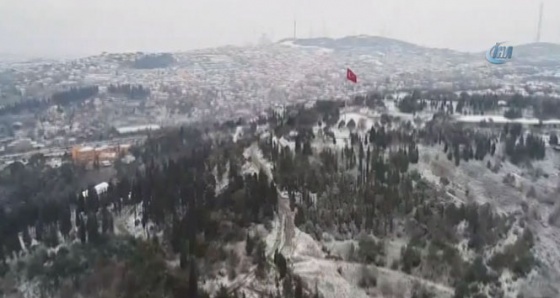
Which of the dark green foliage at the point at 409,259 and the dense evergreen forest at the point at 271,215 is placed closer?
the dense evergreen forest at the point at 271,215

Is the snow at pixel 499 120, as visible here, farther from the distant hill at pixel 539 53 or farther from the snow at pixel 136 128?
the distant hill at pixel 539 53

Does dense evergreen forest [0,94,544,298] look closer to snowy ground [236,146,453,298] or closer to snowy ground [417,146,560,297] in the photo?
snowy ground [236,146,453,298]

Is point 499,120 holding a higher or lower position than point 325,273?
higher

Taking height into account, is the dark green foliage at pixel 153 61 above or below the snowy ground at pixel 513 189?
above

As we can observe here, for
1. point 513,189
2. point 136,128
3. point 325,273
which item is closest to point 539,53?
point 136,128

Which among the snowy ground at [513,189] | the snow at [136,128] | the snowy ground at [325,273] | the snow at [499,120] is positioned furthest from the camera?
the snow at [136,128]

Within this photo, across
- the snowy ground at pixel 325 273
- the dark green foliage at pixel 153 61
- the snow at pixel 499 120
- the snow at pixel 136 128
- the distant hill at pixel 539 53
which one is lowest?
the snow at pixel 136 128

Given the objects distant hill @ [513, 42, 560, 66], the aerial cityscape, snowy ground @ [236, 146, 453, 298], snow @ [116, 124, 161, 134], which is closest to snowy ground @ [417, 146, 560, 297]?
the aerial cityscape

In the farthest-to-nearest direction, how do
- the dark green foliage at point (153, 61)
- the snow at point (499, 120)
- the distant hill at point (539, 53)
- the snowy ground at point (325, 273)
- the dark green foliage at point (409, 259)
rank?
the distant hill at point (539, 53) → the dark green foliage at point (153, 61) → the snow at point (499, 120) → the dark green foliage at point (409, 259) → the snowy ground at point (325, 273)

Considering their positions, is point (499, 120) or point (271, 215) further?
point (499, 120)

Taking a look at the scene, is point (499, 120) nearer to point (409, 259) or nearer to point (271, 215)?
point (409, 259)

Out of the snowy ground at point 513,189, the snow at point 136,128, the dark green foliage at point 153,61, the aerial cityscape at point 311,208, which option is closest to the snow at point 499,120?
the aerial cityscape at point 311,208

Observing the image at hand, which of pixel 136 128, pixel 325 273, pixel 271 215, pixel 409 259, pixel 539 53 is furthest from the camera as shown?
pixel 539 53
